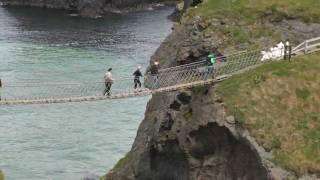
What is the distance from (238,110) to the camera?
43594 mm

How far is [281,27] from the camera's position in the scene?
5150 cm

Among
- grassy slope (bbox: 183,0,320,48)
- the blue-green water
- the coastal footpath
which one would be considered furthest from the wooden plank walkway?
the blue-green water

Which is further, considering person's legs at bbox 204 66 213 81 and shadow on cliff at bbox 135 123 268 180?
person's legs at bbox 204 66 213 81

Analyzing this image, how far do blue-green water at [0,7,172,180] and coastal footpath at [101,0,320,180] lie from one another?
1208 cm

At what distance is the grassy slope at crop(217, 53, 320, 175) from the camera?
40812mm

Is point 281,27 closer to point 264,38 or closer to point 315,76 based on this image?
point 264,38

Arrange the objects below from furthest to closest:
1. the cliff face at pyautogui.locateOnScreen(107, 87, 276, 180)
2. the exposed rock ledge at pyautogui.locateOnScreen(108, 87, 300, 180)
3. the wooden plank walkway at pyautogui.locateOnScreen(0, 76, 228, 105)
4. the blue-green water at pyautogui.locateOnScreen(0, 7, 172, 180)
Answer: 1. the blue-green water at pyautogui.locateOnScreen(0, 7, 172, 180)
2. the wooden plank walkway at pyautogui.locateOnScreen(0, 76, 228, 105)
3. the cliff face at pyautogui.locateOnScreen(107, 87, 276, 180)
4. the exposed rock ledge at pyautogui.locateOnScreen(108, 87, 300, 180)

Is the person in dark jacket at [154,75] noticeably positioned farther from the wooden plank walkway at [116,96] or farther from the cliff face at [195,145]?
the cliff face at [195,145]

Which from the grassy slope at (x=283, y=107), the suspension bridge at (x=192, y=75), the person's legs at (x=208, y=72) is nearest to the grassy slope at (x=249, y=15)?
the suspension bridge at (x=192, y=75)

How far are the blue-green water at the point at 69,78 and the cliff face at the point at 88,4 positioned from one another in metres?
4.49

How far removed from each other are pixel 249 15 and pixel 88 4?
107603mm

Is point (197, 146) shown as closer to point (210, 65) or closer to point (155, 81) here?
point (155, 81)

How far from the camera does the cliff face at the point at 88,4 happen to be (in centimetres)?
15500

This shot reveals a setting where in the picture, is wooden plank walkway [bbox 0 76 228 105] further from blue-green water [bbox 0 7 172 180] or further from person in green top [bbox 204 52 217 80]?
blue-green water [bbox 0 7 172 180]
